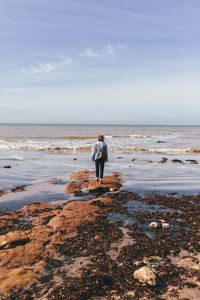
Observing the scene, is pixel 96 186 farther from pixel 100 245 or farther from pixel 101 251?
pixel 101 251

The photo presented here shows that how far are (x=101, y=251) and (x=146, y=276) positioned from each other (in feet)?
4.48

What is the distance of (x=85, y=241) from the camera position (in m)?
5.38

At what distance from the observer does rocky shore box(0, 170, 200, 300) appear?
3.70 metres

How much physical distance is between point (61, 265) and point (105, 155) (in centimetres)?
745

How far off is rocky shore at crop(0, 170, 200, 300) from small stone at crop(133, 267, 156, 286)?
0.05 feet

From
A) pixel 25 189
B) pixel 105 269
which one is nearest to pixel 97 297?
pixel 105 269

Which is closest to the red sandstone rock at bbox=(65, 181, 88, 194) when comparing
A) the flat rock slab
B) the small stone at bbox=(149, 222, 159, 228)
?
the flat rock slab

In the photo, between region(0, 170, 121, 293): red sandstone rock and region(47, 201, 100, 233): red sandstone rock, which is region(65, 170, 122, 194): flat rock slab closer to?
region(0, 170, 121, 293): red sandstone rock

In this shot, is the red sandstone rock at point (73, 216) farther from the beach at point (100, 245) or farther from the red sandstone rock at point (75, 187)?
the red sandstone rock at point (75, 187)

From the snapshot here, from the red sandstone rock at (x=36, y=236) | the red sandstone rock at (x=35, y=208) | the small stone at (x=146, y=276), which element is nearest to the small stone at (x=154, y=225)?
the red sandstone rock at (x=36, y=236)

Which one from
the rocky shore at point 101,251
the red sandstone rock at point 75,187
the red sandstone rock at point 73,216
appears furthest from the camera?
the red sandstone rock at point 75,187

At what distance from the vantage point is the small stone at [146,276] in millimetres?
3749

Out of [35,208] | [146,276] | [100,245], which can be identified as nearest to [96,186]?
[35,208]

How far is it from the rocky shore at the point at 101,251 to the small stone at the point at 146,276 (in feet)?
0.05
